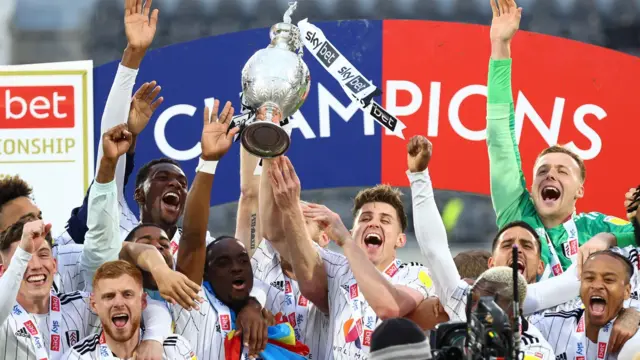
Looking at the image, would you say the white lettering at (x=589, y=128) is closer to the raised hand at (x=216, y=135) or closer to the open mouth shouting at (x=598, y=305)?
the open mouth shouting at (x=598, y=305)

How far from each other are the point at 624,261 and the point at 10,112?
10.5 ft

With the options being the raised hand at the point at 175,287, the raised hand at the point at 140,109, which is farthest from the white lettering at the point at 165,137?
the raised hand at the point at 175,287

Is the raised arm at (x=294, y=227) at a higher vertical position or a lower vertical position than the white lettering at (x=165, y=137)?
lower

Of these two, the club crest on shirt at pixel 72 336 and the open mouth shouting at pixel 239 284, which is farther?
the open mouth shouting at pixel 239 284

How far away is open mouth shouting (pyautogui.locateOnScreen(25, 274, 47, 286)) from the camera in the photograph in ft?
21.0

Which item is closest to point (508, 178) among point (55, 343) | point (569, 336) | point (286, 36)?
point (569, 336)

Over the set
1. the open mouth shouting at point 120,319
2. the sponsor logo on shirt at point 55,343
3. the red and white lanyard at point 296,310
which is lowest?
the sponsor logo on shirt at point 55,343

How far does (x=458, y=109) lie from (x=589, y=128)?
659 mm

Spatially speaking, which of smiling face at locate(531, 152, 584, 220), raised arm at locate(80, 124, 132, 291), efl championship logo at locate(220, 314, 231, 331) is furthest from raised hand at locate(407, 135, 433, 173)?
raised arm at locate(80, 124, 132, 291)

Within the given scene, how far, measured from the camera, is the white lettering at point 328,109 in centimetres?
827

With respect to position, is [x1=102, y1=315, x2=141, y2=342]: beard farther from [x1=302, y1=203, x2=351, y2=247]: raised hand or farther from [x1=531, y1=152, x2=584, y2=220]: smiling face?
[x1=531, y1=152, x2=584, y2=220]: smiling face

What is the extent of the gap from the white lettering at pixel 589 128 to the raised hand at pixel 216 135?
222 centimetres

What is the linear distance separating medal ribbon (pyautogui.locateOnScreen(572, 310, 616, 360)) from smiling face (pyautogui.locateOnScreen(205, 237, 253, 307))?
1345 millimetres

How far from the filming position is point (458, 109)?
8281 mm
